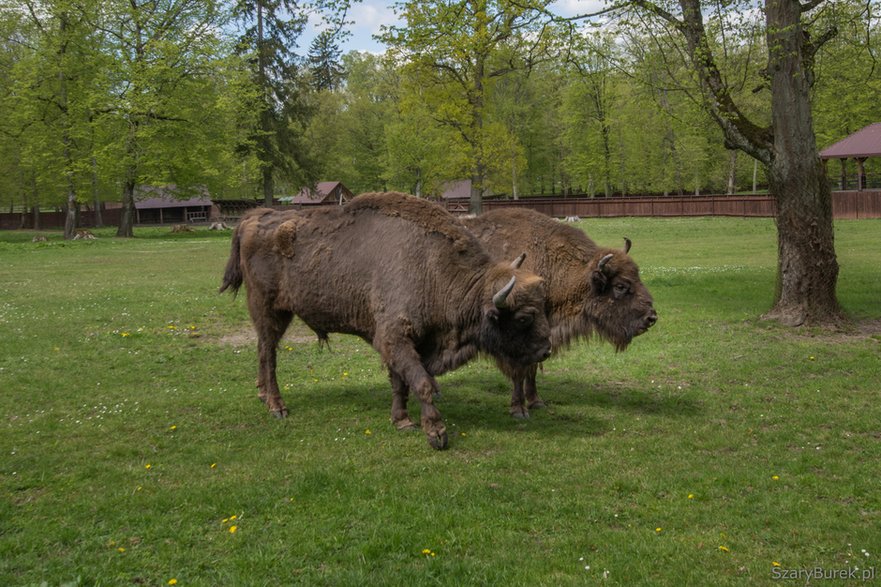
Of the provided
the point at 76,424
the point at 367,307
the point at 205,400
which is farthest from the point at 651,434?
the point at 76,424

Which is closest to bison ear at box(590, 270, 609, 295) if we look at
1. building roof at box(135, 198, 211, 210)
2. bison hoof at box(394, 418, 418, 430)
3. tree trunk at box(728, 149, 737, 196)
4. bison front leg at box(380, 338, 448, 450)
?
bison front leg at box(380, 338, 448, 450)

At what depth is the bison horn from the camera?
7664mm

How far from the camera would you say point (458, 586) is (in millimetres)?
4660

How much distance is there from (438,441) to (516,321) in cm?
159

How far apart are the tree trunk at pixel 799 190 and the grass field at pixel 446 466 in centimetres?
73

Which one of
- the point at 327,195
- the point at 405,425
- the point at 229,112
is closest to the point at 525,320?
the point at 405,425

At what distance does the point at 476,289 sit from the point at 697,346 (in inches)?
224

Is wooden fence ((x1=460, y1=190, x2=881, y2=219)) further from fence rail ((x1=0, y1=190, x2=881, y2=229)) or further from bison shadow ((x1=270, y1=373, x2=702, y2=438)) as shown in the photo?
bison shadow ((x1=270, y1=373, x2=702, y2=438))

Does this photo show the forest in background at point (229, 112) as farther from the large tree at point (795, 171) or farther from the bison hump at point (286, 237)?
the bison hump at point (286, 237)

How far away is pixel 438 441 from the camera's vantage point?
7.55 metres

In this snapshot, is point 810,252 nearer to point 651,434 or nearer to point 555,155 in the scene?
point 651,434

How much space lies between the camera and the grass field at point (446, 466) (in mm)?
5016

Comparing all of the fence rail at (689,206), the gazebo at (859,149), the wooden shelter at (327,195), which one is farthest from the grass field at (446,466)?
the wooden shelter at (327,195)

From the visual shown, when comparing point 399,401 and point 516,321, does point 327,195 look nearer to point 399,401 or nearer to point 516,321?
point 399,401
